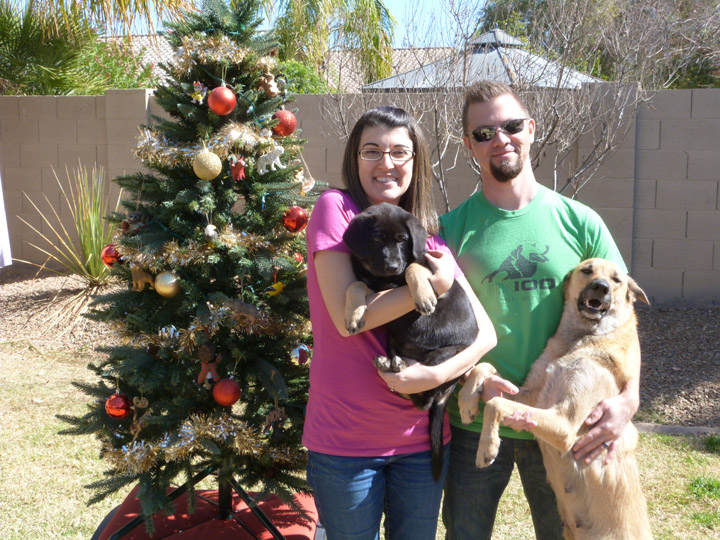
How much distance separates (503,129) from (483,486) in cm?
144

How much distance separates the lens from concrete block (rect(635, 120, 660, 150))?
7039 mm

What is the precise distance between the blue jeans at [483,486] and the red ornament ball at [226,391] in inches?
38.9

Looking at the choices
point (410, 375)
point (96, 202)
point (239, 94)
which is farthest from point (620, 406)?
point (96, 202)

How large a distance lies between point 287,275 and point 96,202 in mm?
5414

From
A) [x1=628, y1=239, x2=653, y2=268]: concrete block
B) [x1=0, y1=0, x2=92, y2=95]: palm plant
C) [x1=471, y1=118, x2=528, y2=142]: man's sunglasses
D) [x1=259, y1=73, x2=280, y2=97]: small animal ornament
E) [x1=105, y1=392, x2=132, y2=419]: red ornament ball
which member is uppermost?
[x1=0, y1=0, x2=92, y2=95]: palm plant

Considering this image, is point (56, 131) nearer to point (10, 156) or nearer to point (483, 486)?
point (10, 156)

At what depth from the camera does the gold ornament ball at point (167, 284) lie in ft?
9.41

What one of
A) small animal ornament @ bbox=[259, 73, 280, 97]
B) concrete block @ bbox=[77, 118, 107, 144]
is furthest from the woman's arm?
concrete block @ bbox=[77, 118, 107, 144]

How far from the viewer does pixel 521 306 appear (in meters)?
2.52

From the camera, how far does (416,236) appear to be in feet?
7.95

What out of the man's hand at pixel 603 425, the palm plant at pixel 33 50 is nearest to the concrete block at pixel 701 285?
the man's hand at pixel 603 425

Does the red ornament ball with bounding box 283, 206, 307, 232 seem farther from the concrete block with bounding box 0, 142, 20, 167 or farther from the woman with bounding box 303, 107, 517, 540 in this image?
the concrete block with bounding box 0, 142, 20, 167

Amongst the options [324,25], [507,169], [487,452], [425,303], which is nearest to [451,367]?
[425,303]

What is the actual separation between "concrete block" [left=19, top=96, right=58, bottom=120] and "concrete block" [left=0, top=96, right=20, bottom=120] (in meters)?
0.06
